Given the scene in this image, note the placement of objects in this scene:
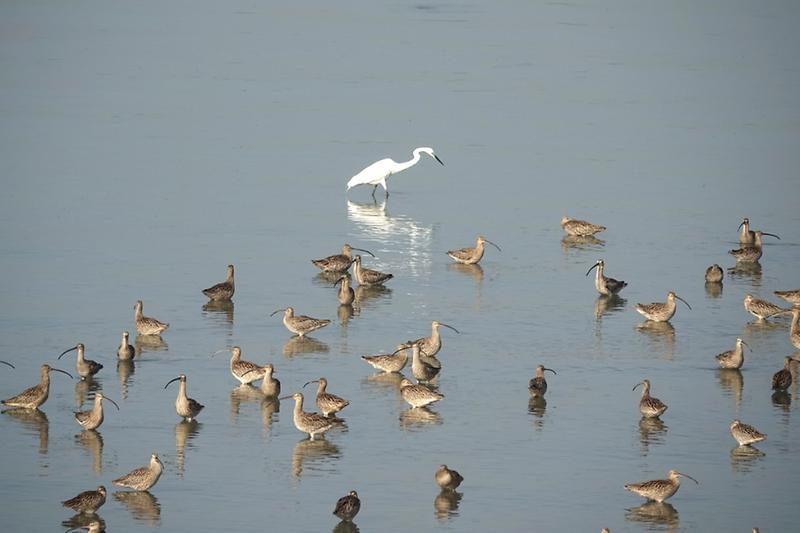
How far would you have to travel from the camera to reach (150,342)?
73.8 feet

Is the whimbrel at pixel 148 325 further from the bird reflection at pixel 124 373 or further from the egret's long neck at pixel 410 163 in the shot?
the egret's long neck at pixel 410 163

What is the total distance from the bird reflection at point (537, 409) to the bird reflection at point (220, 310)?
18.3 ft

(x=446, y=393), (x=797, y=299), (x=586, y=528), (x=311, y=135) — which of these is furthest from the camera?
(x=311, y=135)

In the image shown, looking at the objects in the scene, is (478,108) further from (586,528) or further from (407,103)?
(586,528)

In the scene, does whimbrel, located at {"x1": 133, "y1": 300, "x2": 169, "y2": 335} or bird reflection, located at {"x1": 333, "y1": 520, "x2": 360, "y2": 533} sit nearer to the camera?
bird reflection, located at {"x1": 333, "y1": 520, "x2": 360, "y2": 533}

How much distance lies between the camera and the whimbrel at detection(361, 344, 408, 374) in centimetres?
2117

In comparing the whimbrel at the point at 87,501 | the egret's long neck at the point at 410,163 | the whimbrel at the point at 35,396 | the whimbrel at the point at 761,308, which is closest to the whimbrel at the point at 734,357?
the whimbrel at the point at 761,308

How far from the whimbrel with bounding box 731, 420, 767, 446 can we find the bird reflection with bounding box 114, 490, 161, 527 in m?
6.70

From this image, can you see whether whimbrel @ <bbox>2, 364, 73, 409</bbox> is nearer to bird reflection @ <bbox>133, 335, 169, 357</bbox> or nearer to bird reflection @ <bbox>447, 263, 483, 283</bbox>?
bird reflection @ <bbox>133, 335, 169, 357</bbox>

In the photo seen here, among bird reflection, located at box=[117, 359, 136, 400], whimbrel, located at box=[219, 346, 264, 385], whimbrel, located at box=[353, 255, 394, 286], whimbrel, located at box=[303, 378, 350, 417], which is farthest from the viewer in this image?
whimbrel, located at box=[353, 255, 394, 286]

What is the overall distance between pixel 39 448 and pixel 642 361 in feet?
28.5

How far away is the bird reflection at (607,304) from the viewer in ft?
82.6

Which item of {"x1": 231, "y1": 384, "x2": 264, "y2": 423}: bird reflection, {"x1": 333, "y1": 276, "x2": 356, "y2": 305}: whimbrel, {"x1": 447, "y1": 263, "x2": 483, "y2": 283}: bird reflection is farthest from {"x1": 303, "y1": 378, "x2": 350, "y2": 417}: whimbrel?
{"x1": 447, "y1": 263, "x2": 483, "y2": 283}: bird reflection

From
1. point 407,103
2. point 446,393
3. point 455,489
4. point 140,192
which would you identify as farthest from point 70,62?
point 455,489
